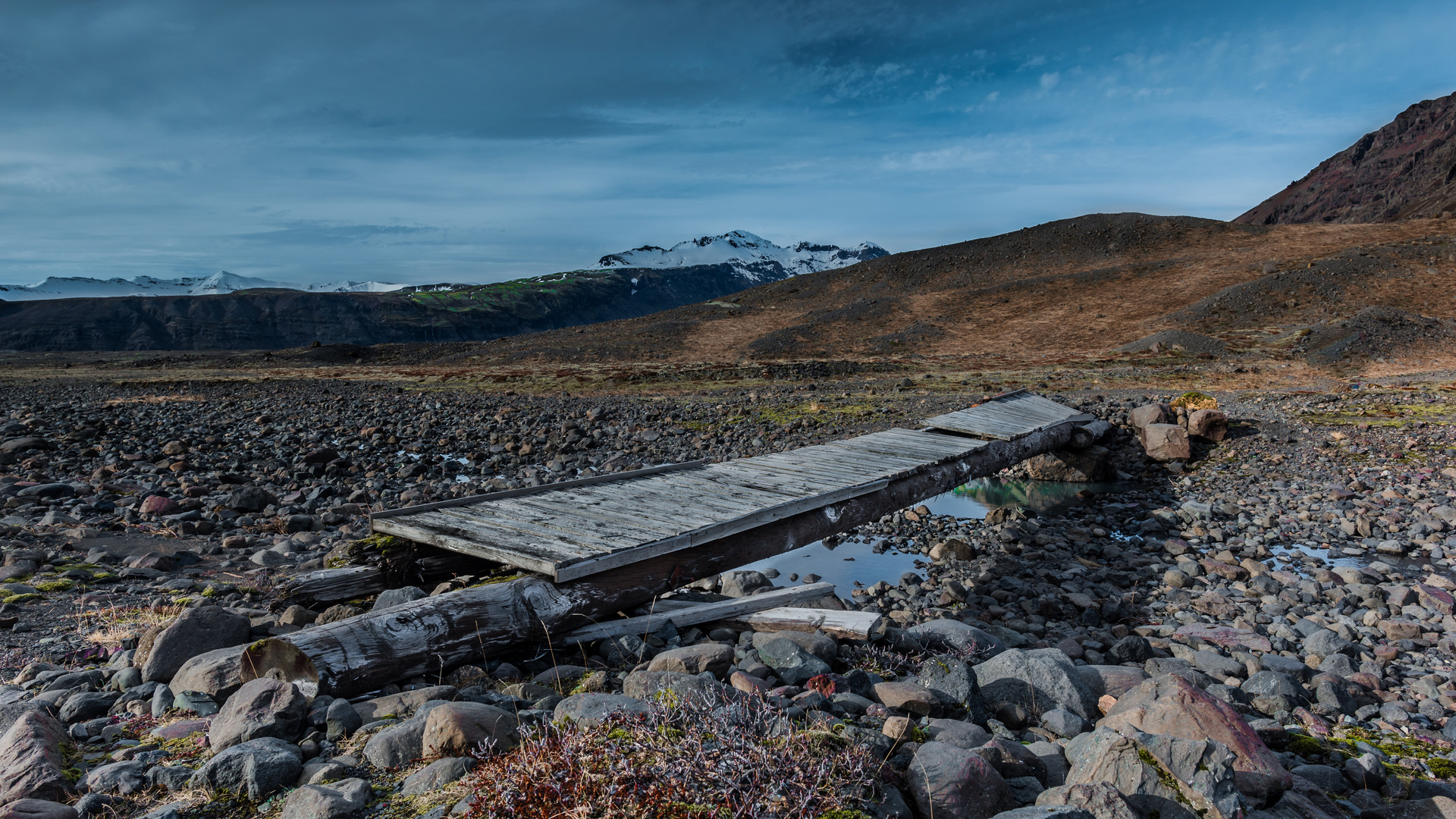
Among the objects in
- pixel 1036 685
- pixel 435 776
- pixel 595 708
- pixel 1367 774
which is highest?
pixel 595 708

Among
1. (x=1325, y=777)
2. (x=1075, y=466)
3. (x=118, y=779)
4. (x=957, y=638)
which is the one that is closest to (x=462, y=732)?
(x=118, y=779)

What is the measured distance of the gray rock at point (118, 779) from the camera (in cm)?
333

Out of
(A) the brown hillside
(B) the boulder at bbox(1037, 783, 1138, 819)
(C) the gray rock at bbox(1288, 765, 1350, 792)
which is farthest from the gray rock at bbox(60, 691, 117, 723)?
(A) the brown hillside

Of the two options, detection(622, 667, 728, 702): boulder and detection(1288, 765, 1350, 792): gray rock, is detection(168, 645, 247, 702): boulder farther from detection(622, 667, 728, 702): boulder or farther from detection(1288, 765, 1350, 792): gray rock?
detection(1288, 765, 1350, 792): gray rock

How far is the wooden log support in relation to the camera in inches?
177

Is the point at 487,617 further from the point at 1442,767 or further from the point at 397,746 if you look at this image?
the point at 1442,767

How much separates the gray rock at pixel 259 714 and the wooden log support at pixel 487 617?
0.37m

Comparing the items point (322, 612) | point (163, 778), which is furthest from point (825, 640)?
point (322, 612)

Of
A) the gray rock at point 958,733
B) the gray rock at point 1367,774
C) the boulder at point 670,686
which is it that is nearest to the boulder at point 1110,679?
the gray rock at point 1367,774

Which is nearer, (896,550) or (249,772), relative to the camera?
(249,772)

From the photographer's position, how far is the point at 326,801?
3008 millimetres

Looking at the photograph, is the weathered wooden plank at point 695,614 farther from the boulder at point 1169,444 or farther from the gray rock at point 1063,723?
the boulder at point 1169,444

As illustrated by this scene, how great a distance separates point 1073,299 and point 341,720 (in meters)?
60.7

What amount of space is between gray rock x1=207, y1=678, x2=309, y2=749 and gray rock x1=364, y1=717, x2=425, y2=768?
0.58 m
